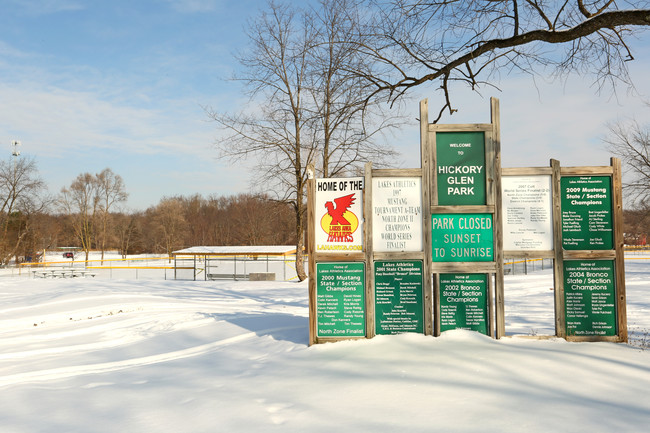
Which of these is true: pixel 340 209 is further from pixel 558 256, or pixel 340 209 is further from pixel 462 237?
pixel 558 256

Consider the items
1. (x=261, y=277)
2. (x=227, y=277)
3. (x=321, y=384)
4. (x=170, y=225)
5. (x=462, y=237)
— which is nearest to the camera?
(x=321, y=384)

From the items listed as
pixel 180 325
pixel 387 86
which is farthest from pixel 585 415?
pixel 180 325

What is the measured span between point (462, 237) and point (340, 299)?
2260mm

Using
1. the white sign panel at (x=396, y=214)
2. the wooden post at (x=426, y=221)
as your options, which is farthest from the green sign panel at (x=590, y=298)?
the white sign panel at (x=396, y=214)

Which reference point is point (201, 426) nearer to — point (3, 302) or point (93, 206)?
point (3, 302)

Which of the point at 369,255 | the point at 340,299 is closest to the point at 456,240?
the point at 369,255

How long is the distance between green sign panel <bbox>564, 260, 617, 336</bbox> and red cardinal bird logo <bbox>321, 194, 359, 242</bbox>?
3597 millimetres

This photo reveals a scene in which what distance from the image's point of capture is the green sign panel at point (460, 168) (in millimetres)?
7422

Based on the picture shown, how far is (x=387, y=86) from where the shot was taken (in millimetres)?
→ 8961

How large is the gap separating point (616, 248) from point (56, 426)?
8143 millimetres

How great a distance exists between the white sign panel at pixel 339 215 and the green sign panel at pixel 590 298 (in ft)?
11.5

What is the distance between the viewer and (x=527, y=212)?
741 cm

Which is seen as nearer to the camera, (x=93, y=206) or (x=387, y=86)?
(x=387, y=86)

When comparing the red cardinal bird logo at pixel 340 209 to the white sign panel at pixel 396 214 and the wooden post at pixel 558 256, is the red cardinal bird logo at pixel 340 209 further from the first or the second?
the wooden post at pixel 558 256
